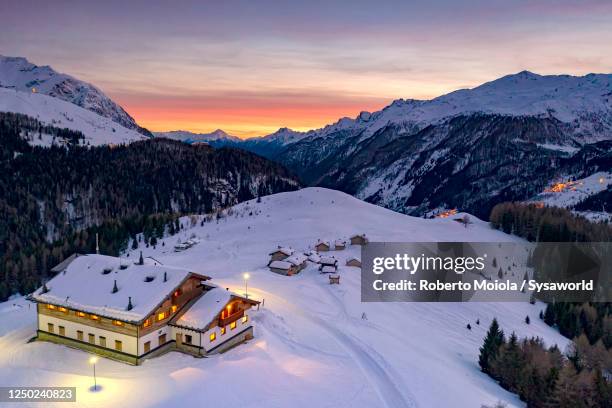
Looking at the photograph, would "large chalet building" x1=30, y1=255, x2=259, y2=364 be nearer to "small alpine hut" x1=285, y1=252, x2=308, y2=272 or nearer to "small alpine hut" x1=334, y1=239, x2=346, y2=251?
"small alpine hut" x1=285, y1=252, x2=308, y2=272

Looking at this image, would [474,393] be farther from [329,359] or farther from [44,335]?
[44,335]

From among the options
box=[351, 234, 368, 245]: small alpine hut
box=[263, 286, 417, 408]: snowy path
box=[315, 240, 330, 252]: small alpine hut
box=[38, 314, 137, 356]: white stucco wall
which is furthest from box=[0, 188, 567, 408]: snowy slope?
box=[351, 234, 368, 245]: small alpine hut

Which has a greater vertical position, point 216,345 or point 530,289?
point 216,345

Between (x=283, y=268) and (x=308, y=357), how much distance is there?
35347 millimetres

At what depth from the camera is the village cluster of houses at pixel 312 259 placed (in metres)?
78.7

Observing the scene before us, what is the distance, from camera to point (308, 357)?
43500 millimetres

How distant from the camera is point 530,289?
9825 centimetres

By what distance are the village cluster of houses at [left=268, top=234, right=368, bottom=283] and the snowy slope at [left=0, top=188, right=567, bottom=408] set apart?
1833 mm

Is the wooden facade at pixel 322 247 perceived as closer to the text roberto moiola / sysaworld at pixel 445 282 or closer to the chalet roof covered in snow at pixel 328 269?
the text roberto moiola / sysaworld at pixel 445 282

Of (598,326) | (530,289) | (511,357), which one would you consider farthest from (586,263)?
(511,357)

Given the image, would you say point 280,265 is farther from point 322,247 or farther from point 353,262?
point 322,247

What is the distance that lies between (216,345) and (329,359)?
10847mm

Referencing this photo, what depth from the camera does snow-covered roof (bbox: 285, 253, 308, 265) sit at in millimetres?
80625

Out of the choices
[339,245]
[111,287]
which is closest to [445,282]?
[339,245]
